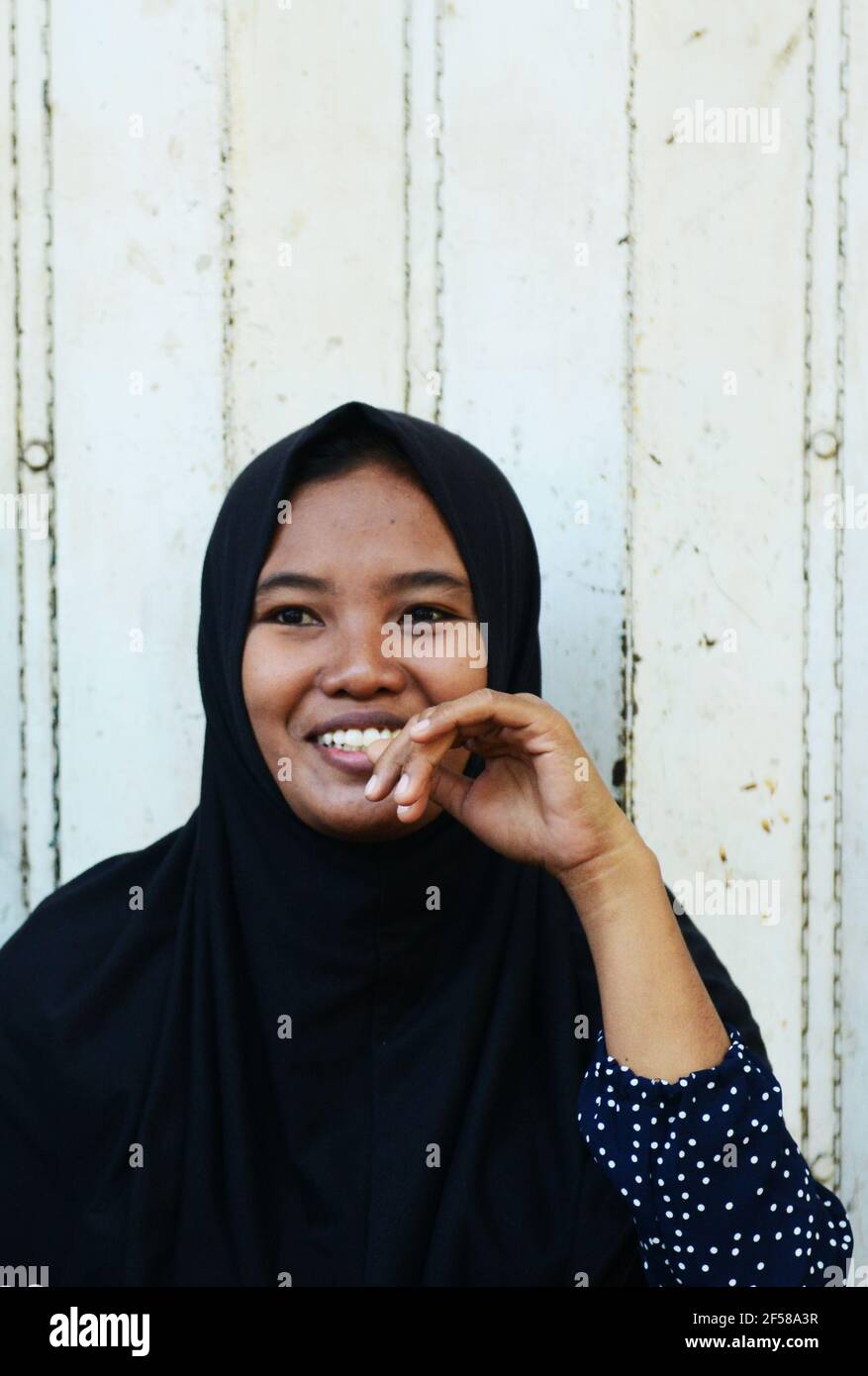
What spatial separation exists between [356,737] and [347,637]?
0.09m

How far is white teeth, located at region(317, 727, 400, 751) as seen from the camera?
116 centimetres

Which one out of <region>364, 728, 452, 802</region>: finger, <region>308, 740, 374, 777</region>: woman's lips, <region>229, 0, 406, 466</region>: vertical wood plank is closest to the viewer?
<region>364, 728, 452, 802</region>: finger

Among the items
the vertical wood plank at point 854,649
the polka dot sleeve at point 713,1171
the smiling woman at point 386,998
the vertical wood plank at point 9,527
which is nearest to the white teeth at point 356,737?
the smiling woman at point 386,998

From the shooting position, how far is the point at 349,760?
1161 millimetres

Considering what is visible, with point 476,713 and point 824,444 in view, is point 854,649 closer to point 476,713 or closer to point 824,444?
point 824,444

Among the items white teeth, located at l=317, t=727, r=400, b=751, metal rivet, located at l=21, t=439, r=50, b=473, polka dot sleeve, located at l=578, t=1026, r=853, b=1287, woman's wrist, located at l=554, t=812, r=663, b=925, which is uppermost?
metal rivet, located at l=21, t=439, r=50, b=473

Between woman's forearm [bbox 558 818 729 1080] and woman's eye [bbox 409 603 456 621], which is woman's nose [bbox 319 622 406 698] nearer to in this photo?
woman's eye [bbox 409 603 456 621]

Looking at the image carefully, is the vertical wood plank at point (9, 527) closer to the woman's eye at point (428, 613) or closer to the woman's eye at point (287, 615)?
the woman's eye at point (287, 615)

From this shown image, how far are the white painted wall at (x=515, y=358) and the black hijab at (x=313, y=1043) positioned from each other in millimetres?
325

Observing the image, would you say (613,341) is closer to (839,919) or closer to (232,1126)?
(839,919)

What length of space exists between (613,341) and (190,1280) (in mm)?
1168

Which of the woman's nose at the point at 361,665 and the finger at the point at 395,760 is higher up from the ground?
the woman's nose at the point at 361,665

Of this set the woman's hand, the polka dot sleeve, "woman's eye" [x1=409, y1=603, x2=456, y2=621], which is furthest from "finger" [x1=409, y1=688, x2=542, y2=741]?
the polka dot sleeve

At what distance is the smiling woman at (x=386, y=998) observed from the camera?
1092mm
